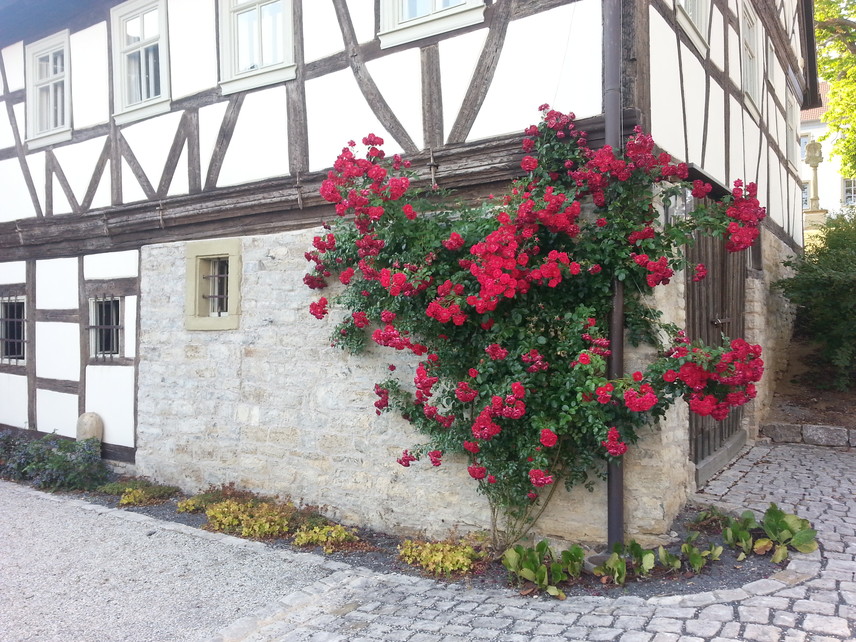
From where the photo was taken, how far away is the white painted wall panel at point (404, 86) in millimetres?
5695

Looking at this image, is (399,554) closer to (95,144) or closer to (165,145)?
(165,145)

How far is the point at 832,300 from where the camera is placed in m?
8.83

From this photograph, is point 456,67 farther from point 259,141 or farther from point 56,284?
point 56,284

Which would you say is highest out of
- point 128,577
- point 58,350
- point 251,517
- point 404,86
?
point 404,86

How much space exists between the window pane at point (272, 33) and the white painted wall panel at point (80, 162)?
2.57m

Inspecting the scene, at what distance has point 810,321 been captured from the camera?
10.1m

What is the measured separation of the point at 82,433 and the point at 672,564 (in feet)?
21.3

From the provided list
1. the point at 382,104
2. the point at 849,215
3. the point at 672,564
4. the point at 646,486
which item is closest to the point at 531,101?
the point at 382,104

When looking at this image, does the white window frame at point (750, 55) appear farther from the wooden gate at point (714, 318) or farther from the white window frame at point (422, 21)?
the white window frame at point (422, 21)

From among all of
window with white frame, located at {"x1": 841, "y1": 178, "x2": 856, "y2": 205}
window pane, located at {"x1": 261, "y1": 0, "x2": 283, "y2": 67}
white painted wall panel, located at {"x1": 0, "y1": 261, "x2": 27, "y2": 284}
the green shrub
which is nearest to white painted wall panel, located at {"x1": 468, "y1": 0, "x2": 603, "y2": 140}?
window pane, located at {"x1": 261, "y1": 0, "x2": 283, "y2": 67}

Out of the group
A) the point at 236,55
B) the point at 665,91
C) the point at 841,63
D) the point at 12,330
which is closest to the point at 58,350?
the point at 12,330

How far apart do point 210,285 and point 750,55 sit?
6760 mm

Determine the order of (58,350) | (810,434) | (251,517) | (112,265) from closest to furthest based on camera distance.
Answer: (251,517) → (810,434) → (112,265) → (58,350)

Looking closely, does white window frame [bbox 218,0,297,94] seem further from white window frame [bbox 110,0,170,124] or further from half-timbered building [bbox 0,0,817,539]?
white window frame [bbox 110,0,170,124]
